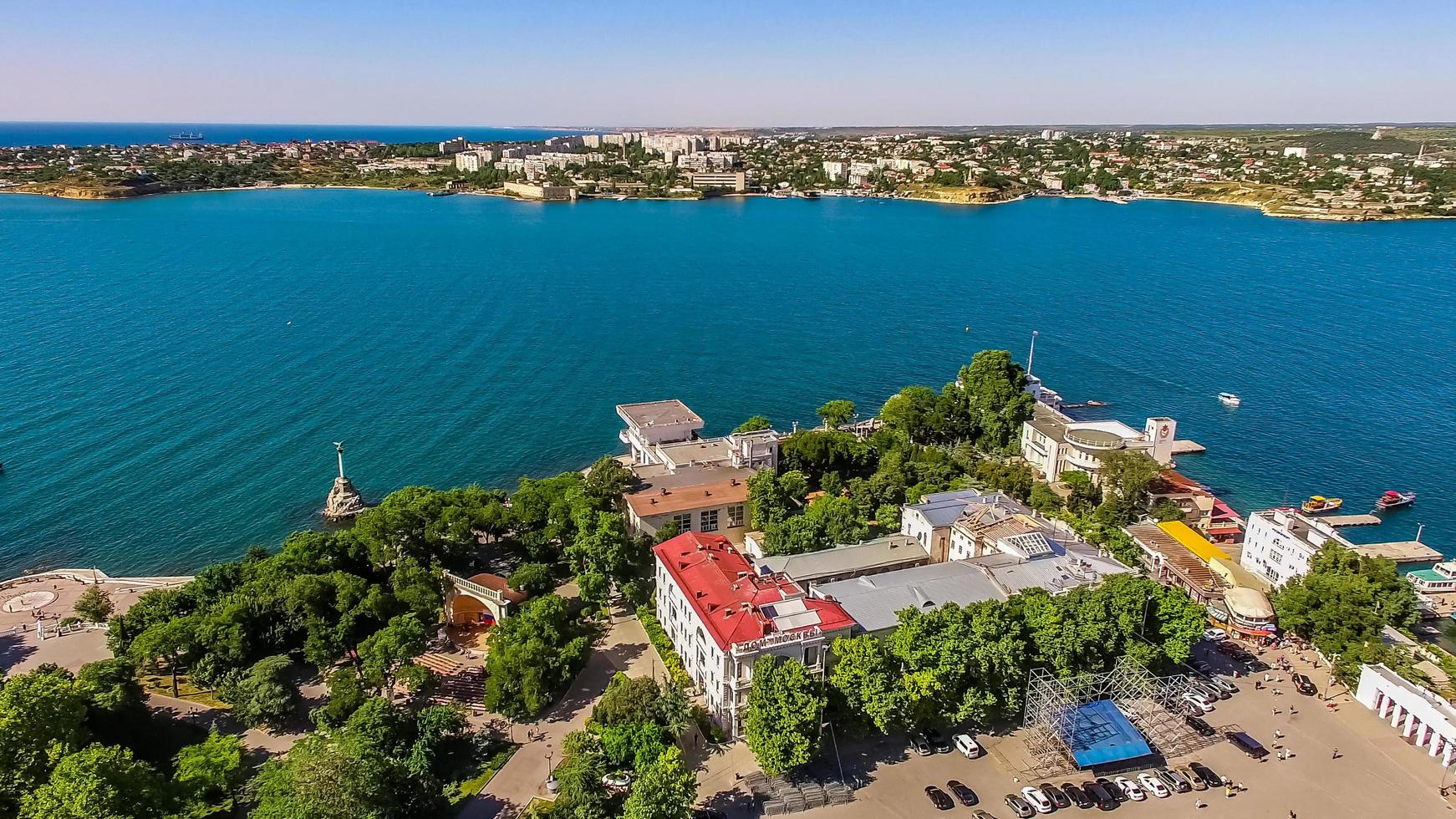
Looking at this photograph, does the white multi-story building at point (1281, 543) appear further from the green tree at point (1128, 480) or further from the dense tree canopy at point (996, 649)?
the dense tree canopy at point (996, 649)

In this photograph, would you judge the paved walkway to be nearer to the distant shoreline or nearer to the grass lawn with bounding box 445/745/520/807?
the grass lawn with bounding box 445/745/520/807

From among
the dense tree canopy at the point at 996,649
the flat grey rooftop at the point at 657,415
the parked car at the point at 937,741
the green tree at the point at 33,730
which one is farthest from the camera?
the flat grey rooftop at the point at 657,415

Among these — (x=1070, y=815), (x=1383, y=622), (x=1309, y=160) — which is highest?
(x=1309, y=160)

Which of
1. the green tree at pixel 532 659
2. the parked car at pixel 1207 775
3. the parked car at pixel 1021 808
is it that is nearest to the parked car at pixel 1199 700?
the parked car at pixel 1207 775

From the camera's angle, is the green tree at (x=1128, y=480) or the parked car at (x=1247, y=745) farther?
the green tree at (x=1128, y=480)

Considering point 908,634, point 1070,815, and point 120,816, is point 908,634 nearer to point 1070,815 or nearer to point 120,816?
point 1070,815

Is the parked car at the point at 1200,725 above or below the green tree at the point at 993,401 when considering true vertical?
below

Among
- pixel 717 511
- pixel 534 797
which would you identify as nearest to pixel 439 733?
pixel 534 797
